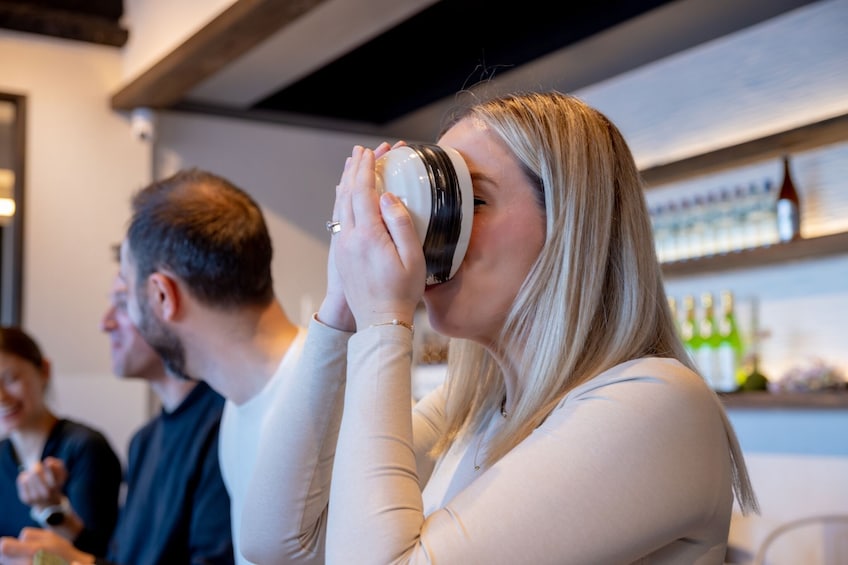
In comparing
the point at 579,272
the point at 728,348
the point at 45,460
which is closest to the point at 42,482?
the point at 45,460

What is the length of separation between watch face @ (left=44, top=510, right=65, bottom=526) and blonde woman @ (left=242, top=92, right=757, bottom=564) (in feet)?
3.98

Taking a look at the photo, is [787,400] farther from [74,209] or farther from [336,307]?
[74,209]

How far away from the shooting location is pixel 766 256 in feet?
9.93

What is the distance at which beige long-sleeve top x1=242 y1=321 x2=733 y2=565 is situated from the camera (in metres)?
0.76

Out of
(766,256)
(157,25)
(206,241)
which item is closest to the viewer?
(206,241)

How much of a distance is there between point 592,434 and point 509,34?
3.38 meters

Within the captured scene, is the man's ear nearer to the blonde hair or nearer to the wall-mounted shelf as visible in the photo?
the blonde hair

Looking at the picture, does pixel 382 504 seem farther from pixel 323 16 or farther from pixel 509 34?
pixel 509 34

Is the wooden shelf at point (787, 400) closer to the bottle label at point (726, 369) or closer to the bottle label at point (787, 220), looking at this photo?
the bottle label at point (726, 369)

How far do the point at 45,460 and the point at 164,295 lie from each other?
88cm

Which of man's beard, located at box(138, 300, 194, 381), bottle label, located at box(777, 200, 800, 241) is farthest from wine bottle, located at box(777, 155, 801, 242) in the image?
man's beard, located at box(138, 300, 194, 381)

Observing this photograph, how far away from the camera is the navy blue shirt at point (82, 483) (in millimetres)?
2410

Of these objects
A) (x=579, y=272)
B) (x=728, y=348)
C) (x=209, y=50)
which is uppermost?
(x=209, y=50)

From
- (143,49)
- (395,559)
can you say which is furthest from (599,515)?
(143,49)
